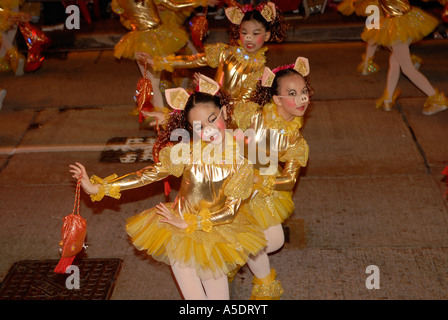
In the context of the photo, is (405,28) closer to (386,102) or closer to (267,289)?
(386,102)

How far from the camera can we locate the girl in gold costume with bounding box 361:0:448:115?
697 centimetres

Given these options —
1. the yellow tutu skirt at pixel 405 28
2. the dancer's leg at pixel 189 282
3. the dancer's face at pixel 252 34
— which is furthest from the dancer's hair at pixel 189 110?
the yellow tutu skirt at pixel 405 28

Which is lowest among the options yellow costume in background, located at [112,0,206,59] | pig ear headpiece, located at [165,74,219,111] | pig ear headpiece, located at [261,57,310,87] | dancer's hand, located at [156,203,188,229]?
yellow costume in background, located at [112,0,206,59]

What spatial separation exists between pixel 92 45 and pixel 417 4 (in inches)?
222

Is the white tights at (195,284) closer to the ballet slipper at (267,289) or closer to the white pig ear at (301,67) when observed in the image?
the ballet slipper at (267,289)

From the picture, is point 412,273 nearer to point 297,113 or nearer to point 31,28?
point 297,113

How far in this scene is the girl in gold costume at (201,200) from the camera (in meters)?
3.95

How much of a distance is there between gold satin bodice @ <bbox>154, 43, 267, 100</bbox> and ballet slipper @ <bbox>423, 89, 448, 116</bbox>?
2.68 metres

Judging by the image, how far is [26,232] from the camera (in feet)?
18.1

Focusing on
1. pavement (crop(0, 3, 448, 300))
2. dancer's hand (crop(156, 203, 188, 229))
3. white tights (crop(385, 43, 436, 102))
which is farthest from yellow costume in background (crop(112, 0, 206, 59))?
dancer's hand (crop(156, 203, 188, 229))

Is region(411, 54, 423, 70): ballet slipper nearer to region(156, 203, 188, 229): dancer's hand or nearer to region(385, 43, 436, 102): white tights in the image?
region(385, 43, 436, 102): white tights

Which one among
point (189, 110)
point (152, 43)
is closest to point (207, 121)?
point (189, 110)

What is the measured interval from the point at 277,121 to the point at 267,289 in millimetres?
1258
